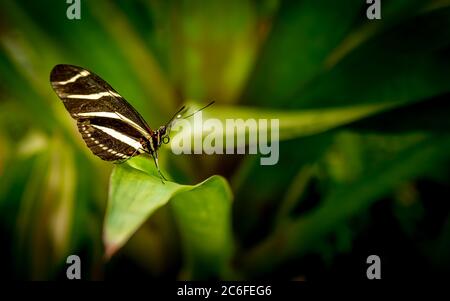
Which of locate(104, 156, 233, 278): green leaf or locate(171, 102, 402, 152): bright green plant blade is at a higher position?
locate(171, 102, 402, 152): bright green plant blade

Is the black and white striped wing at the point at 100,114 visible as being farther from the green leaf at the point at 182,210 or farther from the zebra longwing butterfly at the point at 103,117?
the green leaf at the point at 182,210

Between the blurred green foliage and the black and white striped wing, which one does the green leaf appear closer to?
the blurred green foliage

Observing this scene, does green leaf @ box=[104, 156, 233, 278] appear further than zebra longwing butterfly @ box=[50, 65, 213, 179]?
No

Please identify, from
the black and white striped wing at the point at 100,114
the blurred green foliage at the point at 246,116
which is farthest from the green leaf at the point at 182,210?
the black and white striped wing at the point at 100,114

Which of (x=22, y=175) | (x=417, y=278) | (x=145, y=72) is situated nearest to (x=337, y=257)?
(x=417, y=278)

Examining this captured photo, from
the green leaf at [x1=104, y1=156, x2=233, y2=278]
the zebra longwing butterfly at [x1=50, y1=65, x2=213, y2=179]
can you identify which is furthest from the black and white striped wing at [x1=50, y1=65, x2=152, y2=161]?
the green leaf at [x1=104, y1=156, x2=233, y2=278]

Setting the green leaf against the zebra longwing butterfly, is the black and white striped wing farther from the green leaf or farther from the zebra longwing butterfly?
the green leaf

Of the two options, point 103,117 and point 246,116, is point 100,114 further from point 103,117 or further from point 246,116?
point 246,116
